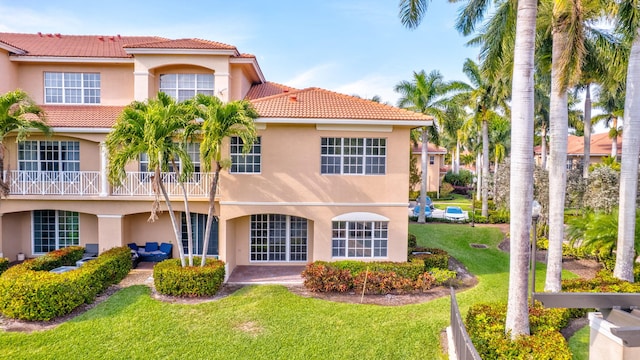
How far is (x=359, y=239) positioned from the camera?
15594mm

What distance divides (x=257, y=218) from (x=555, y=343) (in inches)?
477

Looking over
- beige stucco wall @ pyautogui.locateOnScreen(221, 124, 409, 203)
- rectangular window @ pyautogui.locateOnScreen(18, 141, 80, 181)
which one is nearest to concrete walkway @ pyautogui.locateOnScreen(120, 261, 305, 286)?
beige stucco wall @ pyautogui.locateOnScreen(221, 124, 409, 203)

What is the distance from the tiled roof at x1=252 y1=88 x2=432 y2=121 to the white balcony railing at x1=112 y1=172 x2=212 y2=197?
427cm

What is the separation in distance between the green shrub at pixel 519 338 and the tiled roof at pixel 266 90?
15.0 metres

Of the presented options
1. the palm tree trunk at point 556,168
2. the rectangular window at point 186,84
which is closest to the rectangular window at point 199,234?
the rectangular window at point 186,84

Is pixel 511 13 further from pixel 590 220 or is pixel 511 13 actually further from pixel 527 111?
pixel 590 220

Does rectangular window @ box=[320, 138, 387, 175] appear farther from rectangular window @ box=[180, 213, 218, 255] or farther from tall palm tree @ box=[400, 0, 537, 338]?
tall palm tree @ box=[400, 0, 537, 338]

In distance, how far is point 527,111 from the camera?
8.37 m

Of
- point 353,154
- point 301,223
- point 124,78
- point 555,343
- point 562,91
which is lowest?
point 555,343

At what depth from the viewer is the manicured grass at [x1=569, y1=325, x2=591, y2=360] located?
9240 millimetres

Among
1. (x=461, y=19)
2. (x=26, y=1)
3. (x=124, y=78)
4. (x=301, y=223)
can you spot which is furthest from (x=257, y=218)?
(x=26, y=1)

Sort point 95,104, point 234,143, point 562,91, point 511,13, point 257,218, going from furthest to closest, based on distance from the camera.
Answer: point 95,104
point 257,218
point 234,143
point 511,13
point 562,91

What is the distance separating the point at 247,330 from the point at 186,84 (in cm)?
1307

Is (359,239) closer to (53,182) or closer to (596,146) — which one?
(53,182)
